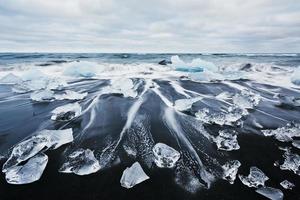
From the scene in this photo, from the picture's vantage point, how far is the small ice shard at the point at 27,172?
2.34m

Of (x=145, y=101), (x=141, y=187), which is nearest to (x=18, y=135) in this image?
(x=141, y=187)

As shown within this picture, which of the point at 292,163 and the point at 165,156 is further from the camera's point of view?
the point at 165,156

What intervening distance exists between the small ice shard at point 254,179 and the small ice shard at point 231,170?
92 millimetres

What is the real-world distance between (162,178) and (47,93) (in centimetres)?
473

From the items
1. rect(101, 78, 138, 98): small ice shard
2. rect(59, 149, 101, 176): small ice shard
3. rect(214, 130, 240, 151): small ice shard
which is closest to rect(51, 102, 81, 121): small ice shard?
rect(59, 149, 101, 176): small ice shard

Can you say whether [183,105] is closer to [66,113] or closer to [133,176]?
[66,113]

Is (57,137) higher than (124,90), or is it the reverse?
(57,137)

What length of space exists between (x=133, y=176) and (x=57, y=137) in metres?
1.53

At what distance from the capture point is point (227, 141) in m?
3.22

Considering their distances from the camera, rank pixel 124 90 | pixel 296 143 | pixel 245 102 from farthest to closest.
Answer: pixel 124 90
pixel 245 102
pixel 296 143

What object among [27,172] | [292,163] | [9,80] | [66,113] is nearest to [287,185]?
[292,163]

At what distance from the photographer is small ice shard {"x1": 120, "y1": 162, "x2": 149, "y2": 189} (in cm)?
234

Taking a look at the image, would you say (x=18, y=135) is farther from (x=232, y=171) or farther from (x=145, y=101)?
(x=232, y=171)

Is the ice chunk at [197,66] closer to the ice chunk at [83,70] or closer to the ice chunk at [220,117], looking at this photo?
the ice chunk at [83,70]
